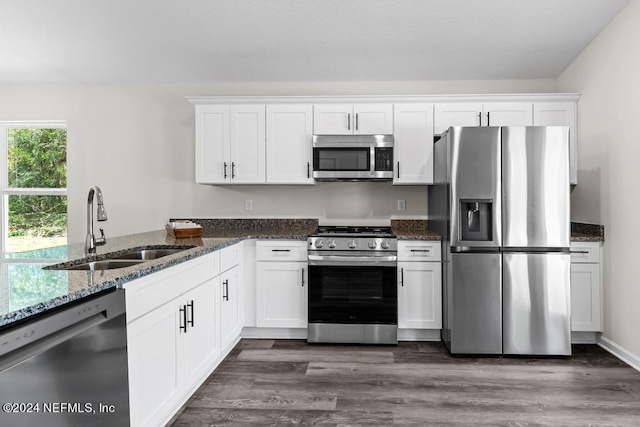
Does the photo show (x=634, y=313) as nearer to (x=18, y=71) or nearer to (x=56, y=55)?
(x=56, y=55)

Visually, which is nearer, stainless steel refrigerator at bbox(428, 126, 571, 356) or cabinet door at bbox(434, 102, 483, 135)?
stainless steel refrigerator at bbox(428, 126, 571, 356)

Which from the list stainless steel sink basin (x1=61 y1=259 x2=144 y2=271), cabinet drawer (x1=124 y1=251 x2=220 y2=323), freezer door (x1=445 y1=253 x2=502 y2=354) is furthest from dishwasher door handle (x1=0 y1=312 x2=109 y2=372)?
freezer door (x1=445 y1=253 x2=502 y2=354)

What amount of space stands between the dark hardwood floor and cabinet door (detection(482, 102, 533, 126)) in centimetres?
203

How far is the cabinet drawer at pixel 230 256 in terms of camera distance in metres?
3.35

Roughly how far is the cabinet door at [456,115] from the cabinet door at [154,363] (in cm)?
290

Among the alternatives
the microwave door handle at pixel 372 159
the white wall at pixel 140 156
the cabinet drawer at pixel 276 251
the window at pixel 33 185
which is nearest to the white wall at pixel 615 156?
the microwave door handle at pixel 372 159

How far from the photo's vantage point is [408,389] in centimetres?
299

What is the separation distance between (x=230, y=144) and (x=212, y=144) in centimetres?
17

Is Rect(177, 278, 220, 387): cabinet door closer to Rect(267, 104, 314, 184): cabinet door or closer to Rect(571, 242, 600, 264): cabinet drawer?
Rect(267, 104, 314, 184): cabinet door

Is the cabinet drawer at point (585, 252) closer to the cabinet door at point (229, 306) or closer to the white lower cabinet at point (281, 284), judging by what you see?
the white lower cabinet at point (281, 284)

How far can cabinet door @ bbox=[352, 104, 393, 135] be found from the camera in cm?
428

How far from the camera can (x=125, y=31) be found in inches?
147

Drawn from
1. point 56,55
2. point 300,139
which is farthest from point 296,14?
point 56,55

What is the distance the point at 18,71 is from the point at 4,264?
3300 mm
